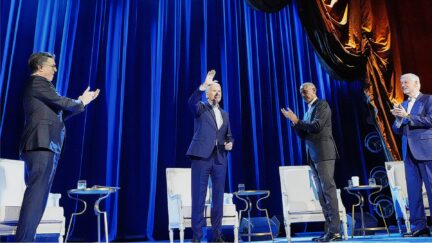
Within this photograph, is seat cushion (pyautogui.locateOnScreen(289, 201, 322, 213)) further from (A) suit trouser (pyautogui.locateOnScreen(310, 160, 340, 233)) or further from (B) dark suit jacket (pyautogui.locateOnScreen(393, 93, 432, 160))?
(B) dark suit jacket (pyautogui.locateOnScreen(393, 93, 432, 160))

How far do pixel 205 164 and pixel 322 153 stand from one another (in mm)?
984

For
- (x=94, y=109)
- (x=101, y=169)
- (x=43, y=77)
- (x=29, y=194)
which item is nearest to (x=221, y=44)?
(x=94, y=109)

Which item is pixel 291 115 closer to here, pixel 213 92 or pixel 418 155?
pixel 213 92

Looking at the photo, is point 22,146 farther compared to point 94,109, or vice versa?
point 94,109

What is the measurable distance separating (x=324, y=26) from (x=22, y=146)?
4184 mm

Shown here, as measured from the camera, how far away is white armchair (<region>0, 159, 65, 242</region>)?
2.78 metres

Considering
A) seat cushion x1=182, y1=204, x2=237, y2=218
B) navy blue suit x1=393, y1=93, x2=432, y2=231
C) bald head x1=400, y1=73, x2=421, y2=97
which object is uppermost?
bald head x1=400, y1=73, x2=421, y2=97

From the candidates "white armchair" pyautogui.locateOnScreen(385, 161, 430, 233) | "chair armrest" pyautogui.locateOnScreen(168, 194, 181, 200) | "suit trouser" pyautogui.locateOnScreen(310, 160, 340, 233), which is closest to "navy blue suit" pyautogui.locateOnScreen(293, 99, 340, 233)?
"suit trouser" pyautogui.locateOnScreen(310, 160, 340, 233)

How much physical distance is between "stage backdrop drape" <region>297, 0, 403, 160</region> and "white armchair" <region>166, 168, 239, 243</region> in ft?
8.39

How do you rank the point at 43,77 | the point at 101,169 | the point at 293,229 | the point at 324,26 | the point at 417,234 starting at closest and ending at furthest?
the point at 43,77
the point at 417,234
the point at 101,169
the point at 293,229
the point at 324,26

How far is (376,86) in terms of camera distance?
539cm

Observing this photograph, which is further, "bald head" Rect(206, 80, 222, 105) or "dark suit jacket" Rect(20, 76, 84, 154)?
"bald head" Rect(206, 80, 222, 105)

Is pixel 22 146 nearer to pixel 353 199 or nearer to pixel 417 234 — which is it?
pixel 417 234

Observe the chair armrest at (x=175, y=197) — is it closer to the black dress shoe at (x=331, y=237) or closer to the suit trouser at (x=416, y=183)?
the black dress shoe at (x=331, y=237)
